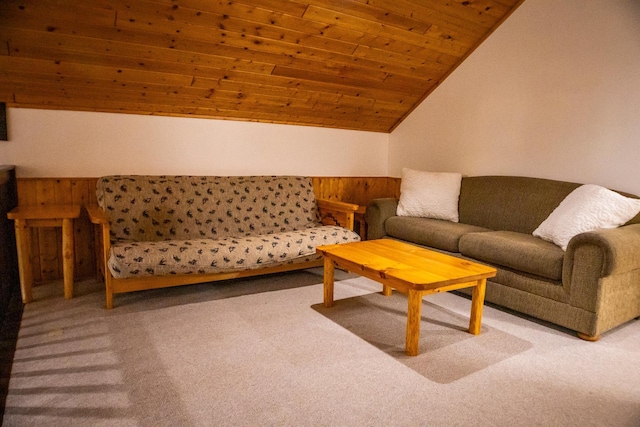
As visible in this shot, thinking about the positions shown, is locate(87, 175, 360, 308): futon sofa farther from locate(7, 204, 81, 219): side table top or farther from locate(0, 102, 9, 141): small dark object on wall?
locate(0, 102, 9, 141): small dark object on wall

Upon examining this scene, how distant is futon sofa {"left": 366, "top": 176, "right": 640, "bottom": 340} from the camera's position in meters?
2.17

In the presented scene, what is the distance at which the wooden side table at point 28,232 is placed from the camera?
2502 millimetres

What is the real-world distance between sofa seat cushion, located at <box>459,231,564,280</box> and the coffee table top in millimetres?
372

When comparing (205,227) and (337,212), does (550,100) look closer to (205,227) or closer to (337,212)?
(337,212)

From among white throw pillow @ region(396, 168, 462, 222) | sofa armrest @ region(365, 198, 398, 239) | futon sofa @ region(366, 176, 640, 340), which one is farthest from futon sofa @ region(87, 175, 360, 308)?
futon sofa @ region(366, 176, 640, 340)

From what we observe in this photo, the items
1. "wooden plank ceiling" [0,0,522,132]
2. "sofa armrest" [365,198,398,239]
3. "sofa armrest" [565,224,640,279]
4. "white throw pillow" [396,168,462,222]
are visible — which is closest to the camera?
"sofa armrest" [565,224,640,279]

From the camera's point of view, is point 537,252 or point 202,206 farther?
point 202,206

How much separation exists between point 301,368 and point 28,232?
199 centimetres

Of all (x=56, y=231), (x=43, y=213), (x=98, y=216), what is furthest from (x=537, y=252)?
(x=56, y=231)

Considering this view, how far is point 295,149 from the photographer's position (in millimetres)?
4145

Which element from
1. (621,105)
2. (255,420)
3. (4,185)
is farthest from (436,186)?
(4,185)

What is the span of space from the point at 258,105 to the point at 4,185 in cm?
196

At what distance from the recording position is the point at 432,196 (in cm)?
362

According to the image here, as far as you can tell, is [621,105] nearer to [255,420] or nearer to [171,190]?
[255,420]
